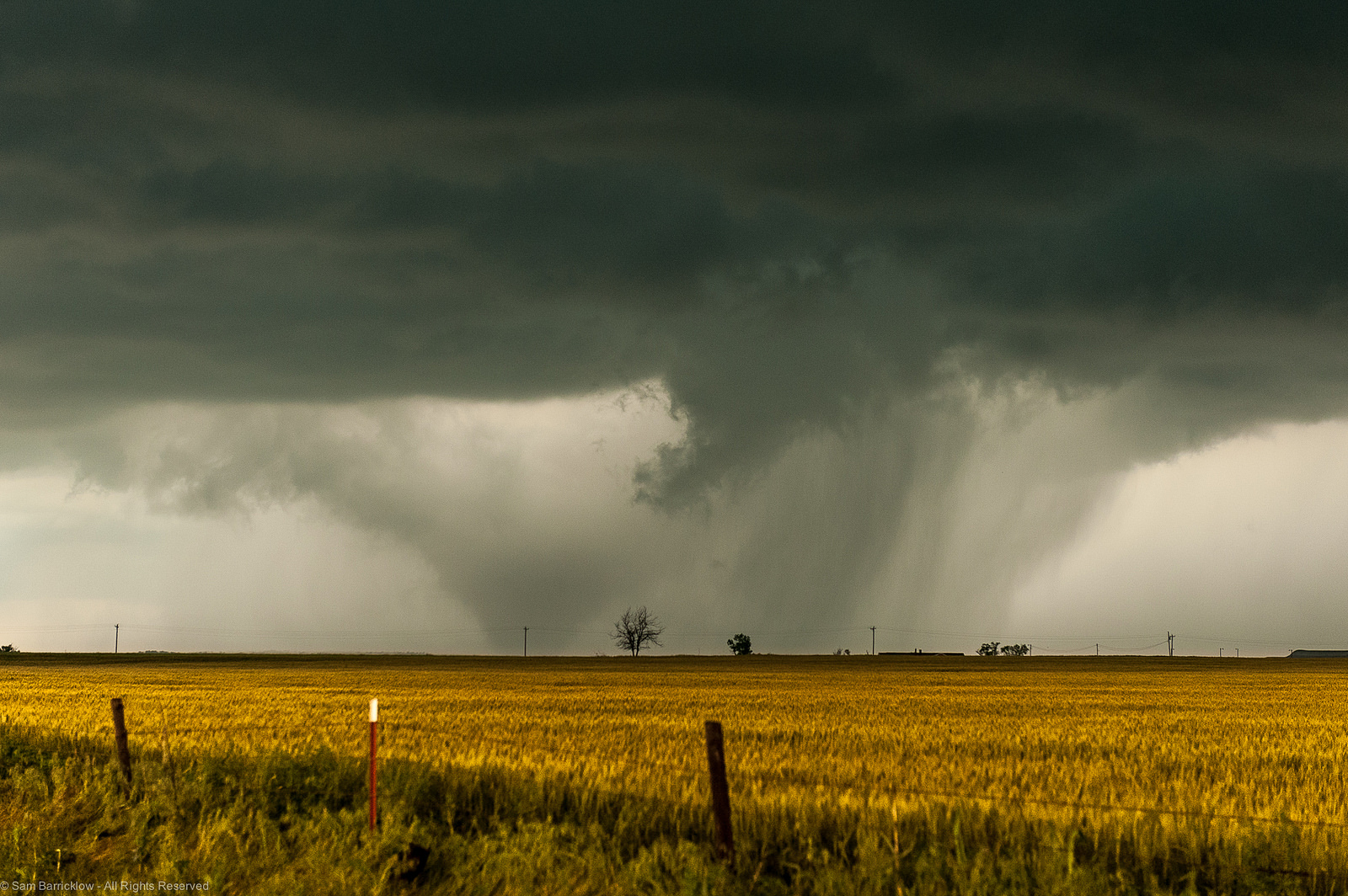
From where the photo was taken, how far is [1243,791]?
57.6 feet

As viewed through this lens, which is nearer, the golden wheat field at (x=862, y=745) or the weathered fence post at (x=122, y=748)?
the golden wheat field at (x=862, y=745)

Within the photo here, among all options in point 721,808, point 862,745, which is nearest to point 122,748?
point 721,808

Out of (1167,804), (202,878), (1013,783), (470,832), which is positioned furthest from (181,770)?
(1167,804)

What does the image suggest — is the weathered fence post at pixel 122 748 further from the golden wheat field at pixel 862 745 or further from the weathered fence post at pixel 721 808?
the weathered fence post at pixel 721 808

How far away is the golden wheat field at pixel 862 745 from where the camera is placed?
44.1ft

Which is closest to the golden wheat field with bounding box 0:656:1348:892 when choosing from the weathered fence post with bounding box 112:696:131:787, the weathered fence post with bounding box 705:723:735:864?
the weathered fence post with bounding box 112:696:131:787

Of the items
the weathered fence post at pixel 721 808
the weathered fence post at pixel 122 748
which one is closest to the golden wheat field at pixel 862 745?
the weathered fence post at pixel 122 748

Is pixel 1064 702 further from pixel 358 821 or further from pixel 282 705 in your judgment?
pixel 358 821

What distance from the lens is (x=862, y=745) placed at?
82.3ft

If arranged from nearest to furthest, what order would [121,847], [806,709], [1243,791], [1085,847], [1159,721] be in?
[1085,847] < [121,847] < [1243,791] < [1159,721] < [806,709]

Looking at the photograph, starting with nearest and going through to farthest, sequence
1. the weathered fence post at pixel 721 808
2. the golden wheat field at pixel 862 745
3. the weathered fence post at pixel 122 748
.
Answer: the weathered fence post at pixel 721 808, the golden wheat field at pixel 862 745, the weathered fence post at pixel 122 748

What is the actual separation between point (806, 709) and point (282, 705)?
1977cm

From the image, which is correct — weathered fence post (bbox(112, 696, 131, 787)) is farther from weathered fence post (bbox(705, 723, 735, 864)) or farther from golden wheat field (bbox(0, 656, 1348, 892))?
weathered fence post (bbox(705, 723, 735, 864))

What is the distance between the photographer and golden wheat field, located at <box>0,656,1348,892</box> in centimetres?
1345
